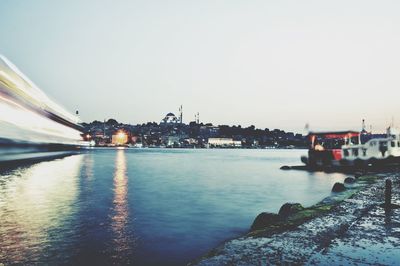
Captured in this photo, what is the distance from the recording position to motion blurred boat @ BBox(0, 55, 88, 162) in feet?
109

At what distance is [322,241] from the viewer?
27.2ft

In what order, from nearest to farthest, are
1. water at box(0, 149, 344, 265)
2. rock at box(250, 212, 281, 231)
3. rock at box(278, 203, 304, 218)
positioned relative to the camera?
1. water at box(0, 149, 344, 265)
2. rock at box(250, 212, 281, 231)
3. rock at box(278, 203, 304, 218)

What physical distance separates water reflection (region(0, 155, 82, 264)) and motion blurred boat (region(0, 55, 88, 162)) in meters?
6.76

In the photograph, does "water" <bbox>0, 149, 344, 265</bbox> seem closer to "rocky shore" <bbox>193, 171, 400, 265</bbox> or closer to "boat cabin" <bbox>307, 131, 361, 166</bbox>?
"rocky shore" <bbox>193, 171, 400, 265</bbox>

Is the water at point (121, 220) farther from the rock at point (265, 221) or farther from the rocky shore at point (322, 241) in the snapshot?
the rocky shore at point (322, 241)

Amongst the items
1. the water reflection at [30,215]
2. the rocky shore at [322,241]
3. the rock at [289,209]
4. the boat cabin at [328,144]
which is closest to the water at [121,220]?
the water reflection at [30,215]

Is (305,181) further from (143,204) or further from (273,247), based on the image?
(273,247)

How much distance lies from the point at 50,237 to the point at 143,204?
9820 mm

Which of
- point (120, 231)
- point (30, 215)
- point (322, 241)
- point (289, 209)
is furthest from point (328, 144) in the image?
point (322, 241)

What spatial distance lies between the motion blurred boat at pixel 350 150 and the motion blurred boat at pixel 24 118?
3707cm

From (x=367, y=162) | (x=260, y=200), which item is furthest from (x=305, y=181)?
(x=260, y=200)

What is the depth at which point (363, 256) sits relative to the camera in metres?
7.18

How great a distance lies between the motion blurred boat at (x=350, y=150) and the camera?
1599 inches

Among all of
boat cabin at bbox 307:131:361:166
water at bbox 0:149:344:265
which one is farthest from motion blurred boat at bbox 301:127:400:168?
water at bbox 0:149:344:265
